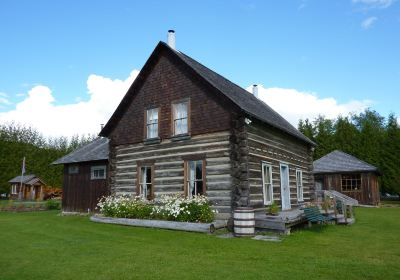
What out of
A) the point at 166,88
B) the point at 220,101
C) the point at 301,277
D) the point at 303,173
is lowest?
the point at 301,277

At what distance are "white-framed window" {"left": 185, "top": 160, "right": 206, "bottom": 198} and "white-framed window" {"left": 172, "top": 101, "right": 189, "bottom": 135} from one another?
164cm

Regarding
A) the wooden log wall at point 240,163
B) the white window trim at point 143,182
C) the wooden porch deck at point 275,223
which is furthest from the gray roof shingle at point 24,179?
the wooden porch deck at point 275,223

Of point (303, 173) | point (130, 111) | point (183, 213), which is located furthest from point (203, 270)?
point (303, 173)

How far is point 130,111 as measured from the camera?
770 inches

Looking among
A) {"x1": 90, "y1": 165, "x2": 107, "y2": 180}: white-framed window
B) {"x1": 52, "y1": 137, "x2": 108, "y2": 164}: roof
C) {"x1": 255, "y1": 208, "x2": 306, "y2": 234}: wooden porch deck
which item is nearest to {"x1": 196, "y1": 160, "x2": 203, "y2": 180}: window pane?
{"x1": 255, "y1": 208, "x2": 306, "y2": 234}: wooden porch deck

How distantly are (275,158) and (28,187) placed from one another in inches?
1696

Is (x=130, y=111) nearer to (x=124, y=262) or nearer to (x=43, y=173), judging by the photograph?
(x=124, y=262)

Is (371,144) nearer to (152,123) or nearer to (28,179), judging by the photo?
(152,123)

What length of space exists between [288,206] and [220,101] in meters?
7.11

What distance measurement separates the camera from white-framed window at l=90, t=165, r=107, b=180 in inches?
926

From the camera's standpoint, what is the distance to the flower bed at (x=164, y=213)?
46.3 feet

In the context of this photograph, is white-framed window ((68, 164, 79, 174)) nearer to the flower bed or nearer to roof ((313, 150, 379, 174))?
the flower bed

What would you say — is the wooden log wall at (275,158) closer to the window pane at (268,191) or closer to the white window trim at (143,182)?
the window pane at (268,191)

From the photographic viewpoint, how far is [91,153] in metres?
24.9
